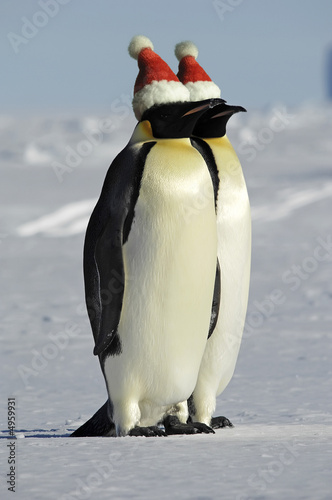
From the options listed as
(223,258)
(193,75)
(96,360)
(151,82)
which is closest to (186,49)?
(193,75)

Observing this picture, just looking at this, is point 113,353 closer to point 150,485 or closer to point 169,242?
point 169,242

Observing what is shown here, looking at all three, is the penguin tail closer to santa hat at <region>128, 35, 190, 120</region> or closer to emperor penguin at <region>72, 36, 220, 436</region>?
emperor penguin at <region>72, 36, 220, 436</region>

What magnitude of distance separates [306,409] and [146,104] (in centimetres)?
147

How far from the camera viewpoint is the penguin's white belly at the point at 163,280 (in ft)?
7.90

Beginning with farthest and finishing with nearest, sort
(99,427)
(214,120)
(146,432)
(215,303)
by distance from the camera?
(214,120) < (215,303) < (99,427) < (146,432)

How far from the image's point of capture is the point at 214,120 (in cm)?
284

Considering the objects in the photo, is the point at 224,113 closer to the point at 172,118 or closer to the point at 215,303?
the point at 172,118

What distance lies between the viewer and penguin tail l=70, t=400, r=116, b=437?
2.57 m

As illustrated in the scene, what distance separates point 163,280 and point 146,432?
441mm

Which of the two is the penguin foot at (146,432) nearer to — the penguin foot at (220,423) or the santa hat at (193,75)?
the penguin foot at (220,423)

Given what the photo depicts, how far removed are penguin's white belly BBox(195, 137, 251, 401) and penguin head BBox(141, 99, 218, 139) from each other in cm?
32

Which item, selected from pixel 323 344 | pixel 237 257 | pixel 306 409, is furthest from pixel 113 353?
pixel 323 344

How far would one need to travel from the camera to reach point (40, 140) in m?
12.9

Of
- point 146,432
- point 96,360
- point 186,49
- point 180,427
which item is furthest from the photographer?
point 96,360
